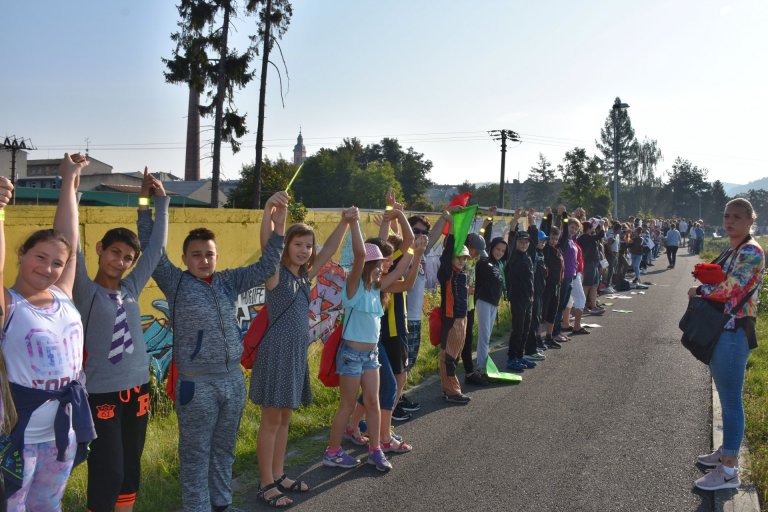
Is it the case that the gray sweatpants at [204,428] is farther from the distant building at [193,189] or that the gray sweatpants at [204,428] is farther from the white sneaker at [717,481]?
the distant building at [193,189]

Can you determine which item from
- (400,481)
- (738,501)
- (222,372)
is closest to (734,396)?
(738,501)

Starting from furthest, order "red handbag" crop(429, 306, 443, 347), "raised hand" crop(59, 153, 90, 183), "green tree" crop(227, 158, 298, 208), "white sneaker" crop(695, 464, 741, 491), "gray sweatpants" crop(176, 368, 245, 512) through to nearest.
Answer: "green tree" crop(227, 158, 298, 208), "red handbag" crop(429, 306, 443, 347), "white sneaker" crop(695, 464, 741, 491), "gray sweatpants" crop(176, 368, 245, 512), "raised hand" crop(59, 153, 90, 183)

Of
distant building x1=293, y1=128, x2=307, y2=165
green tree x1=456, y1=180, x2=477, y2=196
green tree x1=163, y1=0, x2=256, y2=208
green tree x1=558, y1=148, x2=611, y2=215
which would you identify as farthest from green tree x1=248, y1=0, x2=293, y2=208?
distant building x1=293, y1=128, x2=307, y2=165

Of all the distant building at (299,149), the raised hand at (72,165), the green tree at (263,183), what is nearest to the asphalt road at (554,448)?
the raised hand at (72,165)

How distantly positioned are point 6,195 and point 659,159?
112375mm

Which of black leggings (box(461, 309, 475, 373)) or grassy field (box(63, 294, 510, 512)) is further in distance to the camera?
black leggings (box(461, 309, 475, 373))

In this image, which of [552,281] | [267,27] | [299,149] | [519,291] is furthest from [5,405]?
[299,149]

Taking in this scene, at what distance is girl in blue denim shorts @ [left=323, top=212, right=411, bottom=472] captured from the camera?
4.82m

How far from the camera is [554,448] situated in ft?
17.2

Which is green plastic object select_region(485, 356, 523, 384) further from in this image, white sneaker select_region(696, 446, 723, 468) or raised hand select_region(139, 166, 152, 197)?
raised hand select_region(139, 166, 152, 197)

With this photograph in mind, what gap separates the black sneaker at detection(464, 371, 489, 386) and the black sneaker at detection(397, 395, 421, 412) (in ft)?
3.86

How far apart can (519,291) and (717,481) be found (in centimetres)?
386

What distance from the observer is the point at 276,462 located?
4328 millimetres

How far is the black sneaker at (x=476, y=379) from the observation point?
24.2 feet
